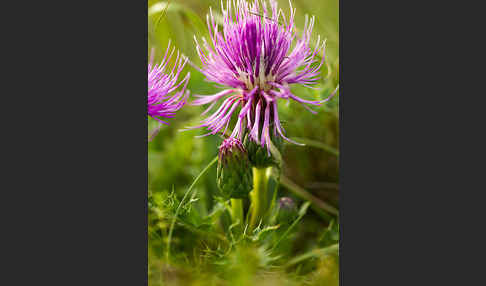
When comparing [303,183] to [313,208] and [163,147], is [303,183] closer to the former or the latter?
[313,208]

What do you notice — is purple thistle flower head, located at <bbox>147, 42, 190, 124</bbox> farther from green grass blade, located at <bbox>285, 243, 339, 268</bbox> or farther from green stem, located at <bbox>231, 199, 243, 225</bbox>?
green grass blade, located at <bbox>285, 243, 339, 268</bbox>

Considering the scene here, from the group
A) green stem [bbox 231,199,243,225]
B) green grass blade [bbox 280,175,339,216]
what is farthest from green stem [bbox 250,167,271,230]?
green grass blade [bbox 280,175,339,216]

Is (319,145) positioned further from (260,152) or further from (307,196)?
(260,152)

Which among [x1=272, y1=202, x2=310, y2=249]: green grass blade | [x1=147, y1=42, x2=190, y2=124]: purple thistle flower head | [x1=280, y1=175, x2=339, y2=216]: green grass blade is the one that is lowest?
[x1=272, y1=202, x2=310, y2=249]: green grass blade

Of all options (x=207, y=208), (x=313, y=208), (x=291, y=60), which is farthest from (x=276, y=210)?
(x=291, y=60)

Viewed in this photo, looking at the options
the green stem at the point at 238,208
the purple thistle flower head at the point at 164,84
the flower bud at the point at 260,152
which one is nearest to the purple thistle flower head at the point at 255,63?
the flower bud at the point at 260,152

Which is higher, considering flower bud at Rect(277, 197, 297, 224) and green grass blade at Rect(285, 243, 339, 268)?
flower bud at Rect(277, 197, 297, 224)

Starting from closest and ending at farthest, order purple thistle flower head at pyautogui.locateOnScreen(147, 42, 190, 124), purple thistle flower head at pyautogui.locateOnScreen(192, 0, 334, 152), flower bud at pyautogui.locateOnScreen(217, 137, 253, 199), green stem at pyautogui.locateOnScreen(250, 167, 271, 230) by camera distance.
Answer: purple thistle flower head at pyautogui.locateOnScreen(192, 0, 334, 152) → flower bud at pyautogui.locateOnScreen(217, 137, 253, 199) → purple thistle flower head at pyautogui.locateOnScreen(147, 42, 190, 124) → green stem at pyautogui.locateOnScreen(250, 167, 271, 230)
